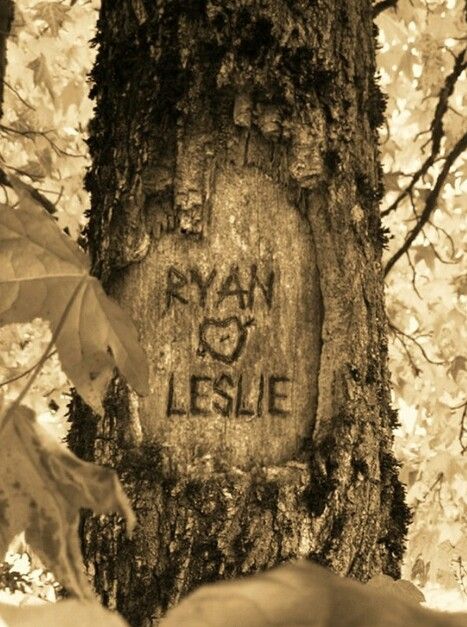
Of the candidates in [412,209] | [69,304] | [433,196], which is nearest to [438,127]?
[433,196]

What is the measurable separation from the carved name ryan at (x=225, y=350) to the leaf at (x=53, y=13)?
2.11m

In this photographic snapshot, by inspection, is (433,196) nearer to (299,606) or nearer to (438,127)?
(438,127)

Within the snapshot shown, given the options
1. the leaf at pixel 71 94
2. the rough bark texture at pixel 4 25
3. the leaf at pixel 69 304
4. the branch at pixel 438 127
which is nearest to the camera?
the leaf at pixel 69 304

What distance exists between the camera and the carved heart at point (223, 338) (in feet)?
3.72

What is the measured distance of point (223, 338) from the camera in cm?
113

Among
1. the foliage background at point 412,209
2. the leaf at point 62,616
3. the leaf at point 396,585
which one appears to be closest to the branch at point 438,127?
the foliage background at point 412,209

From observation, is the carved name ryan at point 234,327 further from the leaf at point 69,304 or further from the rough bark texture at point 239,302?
the leaf at point 69,304

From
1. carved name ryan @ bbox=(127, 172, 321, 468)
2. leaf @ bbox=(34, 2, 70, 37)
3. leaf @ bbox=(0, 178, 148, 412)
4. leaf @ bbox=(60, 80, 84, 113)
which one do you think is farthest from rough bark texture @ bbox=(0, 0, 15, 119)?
leaf @ bbox=(0, 178, 148, 412)

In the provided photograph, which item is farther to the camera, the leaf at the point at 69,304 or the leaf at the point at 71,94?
the leaf at the point at 71,94

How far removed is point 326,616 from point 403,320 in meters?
3.68

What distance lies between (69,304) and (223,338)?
13.0 inches

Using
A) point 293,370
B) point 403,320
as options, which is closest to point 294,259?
→ point 293,370

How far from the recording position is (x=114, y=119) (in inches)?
48.8

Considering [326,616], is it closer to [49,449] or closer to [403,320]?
[49,449]
